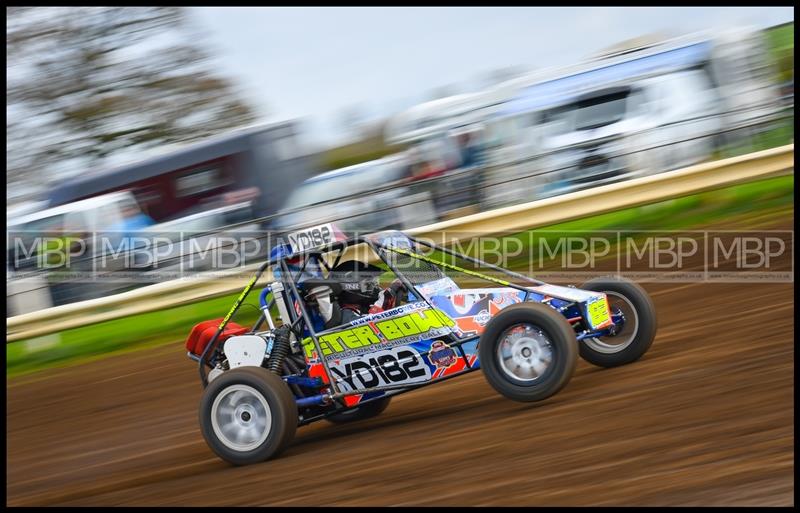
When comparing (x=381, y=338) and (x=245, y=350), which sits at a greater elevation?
(x=245, y=350)

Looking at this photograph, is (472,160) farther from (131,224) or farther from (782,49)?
(131,224)

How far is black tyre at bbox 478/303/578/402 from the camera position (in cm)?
552

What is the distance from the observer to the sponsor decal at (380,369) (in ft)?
19.7

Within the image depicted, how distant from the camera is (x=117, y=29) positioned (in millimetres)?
16875

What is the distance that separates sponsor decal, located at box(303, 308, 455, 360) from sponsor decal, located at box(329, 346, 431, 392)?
0.15 feet

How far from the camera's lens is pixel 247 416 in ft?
20.0

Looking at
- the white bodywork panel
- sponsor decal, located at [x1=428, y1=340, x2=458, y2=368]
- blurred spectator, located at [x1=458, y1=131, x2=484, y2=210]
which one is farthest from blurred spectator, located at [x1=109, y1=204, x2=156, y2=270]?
sponsor decal, located at [x1=428, y1=340, x2=458, y2=368]

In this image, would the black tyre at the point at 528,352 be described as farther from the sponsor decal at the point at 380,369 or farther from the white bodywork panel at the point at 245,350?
the white bodywork panel at the point at 245,350

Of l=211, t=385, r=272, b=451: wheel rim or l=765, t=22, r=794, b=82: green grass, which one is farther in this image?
l=765, t=22, r=794, b=82: green grass

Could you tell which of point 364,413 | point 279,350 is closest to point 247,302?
point 364,413

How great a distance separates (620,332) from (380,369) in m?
1.56

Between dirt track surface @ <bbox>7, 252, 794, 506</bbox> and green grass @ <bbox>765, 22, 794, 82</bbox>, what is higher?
green grass @ <bbox>765, 22, 794, 82</bbox>

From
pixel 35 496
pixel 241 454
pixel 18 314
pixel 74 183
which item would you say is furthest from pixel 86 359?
pixel 241 454

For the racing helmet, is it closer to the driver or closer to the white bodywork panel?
the driver
